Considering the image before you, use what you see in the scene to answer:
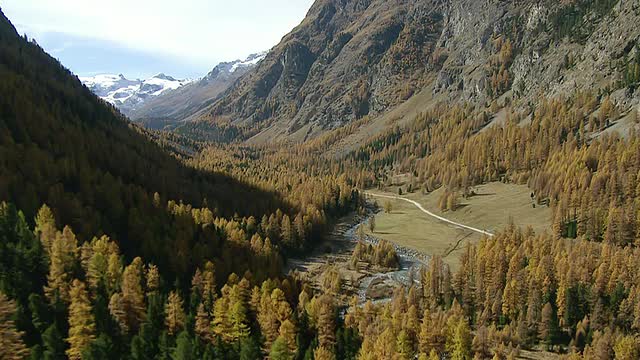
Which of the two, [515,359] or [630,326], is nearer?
[515,359]

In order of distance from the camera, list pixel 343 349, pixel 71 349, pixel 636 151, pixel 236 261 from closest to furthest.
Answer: pixel 71 349 < pixel 343 349 < pixel 236 261 < pixel 636 151

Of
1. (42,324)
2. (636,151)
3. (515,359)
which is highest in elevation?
(636,151)

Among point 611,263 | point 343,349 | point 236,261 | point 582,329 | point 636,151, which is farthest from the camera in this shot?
point 636,151

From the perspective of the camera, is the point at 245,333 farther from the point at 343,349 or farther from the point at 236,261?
the point at 236,261

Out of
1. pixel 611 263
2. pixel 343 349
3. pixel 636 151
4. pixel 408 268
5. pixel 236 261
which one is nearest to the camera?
pixel 343 349

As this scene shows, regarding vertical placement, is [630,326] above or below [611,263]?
below

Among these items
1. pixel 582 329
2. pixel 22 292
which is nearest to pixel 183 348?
pixel 22 292

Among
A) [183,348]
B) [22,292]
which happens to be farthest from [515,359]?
[22,292]

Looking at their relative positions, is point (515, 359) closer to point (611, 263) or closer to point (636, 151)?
point (611, 263)

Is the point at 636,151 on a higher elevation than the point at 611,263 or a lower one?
higher
